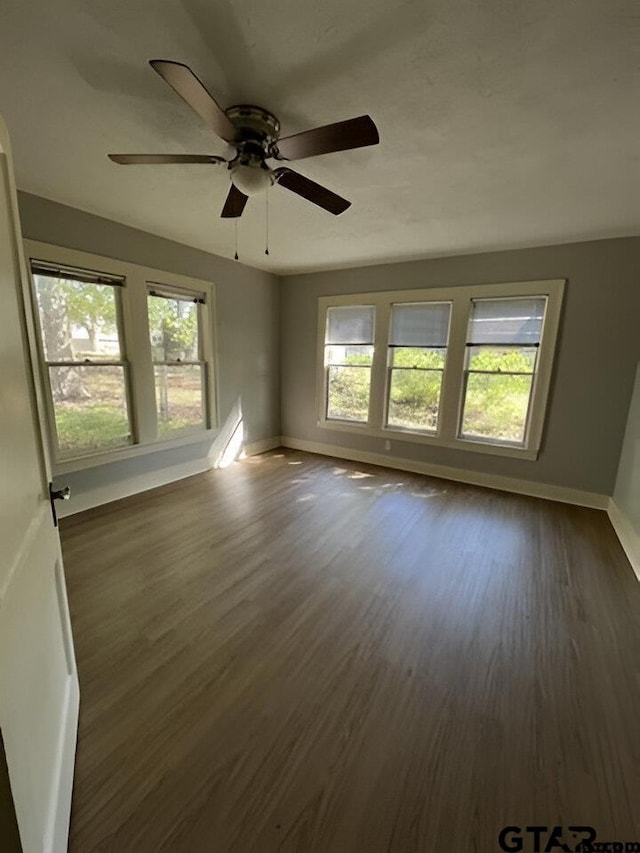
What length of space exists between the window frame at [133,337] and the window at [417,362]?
7.63 feet

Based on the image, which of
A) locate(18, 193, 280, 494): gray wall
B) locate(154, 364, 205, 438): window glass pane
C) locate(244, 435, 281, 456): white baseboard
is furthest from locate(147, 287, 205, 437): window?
locate(244, 435, 281, 456): white baseboard

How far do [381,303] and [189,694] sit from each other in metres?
4.26

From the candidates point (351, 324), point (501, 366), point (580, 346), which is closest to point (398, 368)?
point (351, 324)

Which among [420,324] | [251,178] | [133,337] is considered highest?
[251,178]

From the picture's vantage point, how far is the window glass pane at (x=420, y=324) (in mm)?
4230

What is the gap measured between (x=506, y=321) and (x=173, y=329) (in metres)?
3.63

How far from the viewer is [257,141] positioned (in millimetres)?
1783

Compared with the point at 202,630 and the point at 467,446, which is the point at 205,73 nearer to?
the point at 202,630

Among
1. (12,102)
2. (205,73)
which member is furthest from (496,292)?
(12,102)

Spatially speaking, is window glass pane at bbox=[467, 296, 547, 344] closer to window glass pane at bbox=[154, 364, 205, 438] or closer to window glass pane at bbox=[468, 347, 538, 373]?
window glass pane at bbox=[468, 347, 538, 373]

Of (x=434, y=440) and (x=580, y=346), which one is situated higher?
(x=580, y=346)

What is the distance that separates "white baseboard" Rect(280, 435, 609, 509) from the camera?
3.68 m

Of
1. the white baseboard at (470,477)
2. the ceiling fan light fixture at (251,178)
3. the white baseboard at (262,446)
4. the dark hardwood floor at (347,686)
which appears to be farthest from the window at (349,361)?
the ceiling fan light fixture at (251,178)

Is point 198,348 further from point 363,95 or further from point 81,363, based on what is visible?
point 363,95
